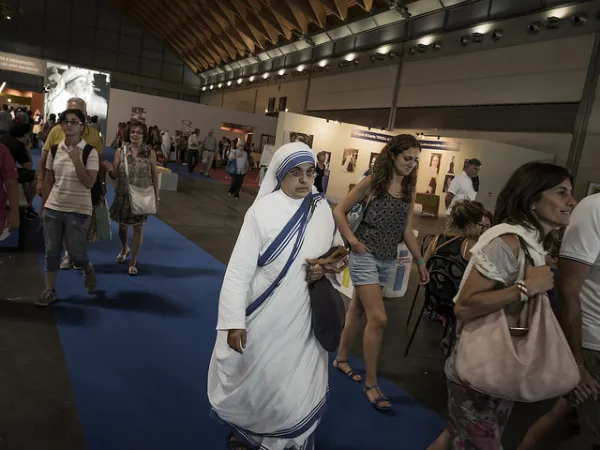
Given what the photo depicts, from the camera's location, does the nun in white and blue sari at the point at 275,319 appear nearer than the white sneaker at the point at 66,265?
Yes

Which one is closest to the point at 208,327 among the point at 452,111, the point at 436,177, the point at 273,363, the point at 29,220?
the point at 273,363

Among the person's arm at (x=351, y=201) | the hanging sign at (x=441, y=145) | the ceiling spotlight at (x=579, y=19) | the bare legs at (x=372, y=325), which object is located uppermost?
the ceiling spotlight at (x=579, y=19)

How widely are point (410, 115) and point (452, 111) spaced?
1.89m

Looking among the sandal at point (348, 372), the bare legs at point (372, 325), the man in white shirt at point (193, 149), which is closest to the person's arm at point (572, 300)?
the bare legs at point (372, 325)

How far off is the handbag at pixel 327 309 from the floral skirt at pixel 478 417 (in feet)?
1.59

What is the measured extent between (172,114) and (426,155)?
40.4ft

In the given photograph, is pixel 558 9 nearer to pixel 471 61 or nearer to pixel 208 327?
pixel 471 61

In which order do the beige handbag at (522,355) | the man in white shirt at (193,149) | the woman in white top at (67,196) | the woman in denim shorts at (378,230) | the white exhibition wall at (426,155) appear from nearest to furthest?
the beige handbag at (522,355) < the woman in denim shorts at (378,230) < the woman in white top at (67,196) < the white exhibition wall at (426,155) < the man in white shirt at (193,149)

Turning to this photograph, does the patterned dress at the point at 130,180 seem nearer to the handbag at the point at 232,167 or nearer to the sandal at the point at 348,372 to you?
the sandal at the point at 348,372

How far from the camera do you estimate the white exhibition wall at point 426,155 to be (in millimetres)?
11797

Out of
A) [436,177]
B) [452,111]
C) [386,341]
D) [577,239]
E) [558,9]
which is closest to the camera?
[577,239]

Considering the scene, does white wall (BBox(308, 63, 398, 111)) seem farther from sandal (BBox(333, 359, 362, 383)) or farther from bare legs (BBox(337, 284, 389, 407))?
bare legs (BBox(337, 284, 389, 407))

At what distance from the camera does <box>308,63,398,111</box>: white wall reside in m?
17.7

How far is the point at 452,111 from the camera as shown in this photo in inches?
591
